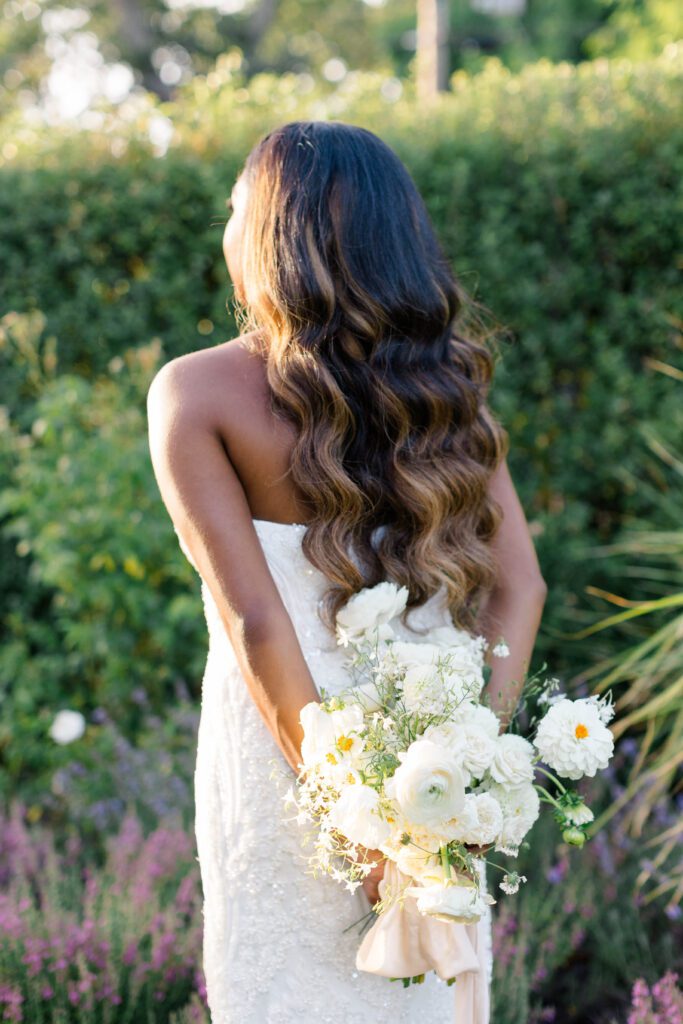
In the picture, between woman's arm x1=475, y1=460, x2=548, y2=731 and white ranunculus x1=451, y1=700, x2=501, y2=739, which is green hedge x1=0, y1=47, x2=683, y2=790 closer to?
woman's arm x1=475, y1=460, x2=548, y2=731

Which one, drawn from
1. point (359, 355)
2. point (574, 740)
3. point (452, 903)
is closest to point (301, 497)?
point (359, 355)

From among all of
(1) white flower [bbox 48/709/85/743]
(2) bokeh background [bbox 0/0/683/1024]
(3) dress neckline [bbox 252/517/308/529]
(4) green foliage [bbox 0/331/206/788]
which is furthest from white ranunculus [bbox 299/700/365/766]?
(1) white flower [bbox 48/709/85/743]

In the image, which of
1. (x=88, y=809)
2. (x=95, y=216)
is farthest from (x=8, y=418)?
(x=88, y=809)

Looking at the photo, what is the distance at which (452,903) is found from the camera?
1.48 metres

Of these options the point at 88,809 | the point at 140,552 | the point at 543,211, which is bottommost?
the point at 88,809

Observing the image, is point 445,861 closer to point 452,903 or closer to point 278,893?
point 452,903

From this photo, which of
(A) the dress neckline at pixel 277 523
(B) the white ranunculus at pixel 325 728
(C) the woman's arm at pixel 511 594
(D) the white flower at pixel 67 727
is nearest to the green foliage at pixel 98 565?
(D) the white flower at pixel 67 727

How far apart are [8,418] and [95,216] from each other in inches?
41.3

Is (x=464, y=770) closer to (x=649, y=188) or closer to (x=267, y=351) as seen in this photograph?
(x=267, y=351)

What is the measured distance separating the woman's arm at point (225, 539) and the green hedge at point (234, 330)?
2.32 metres

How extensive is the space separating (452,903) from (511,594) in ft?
2.57

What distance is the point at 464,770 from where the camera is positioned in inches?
61.2

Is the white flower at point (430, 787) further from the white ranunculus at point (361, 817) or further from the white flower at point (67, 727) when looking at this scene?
the white flower at point (67, 727)

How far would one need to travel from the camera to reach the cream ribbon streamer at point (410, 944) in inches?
64.1
